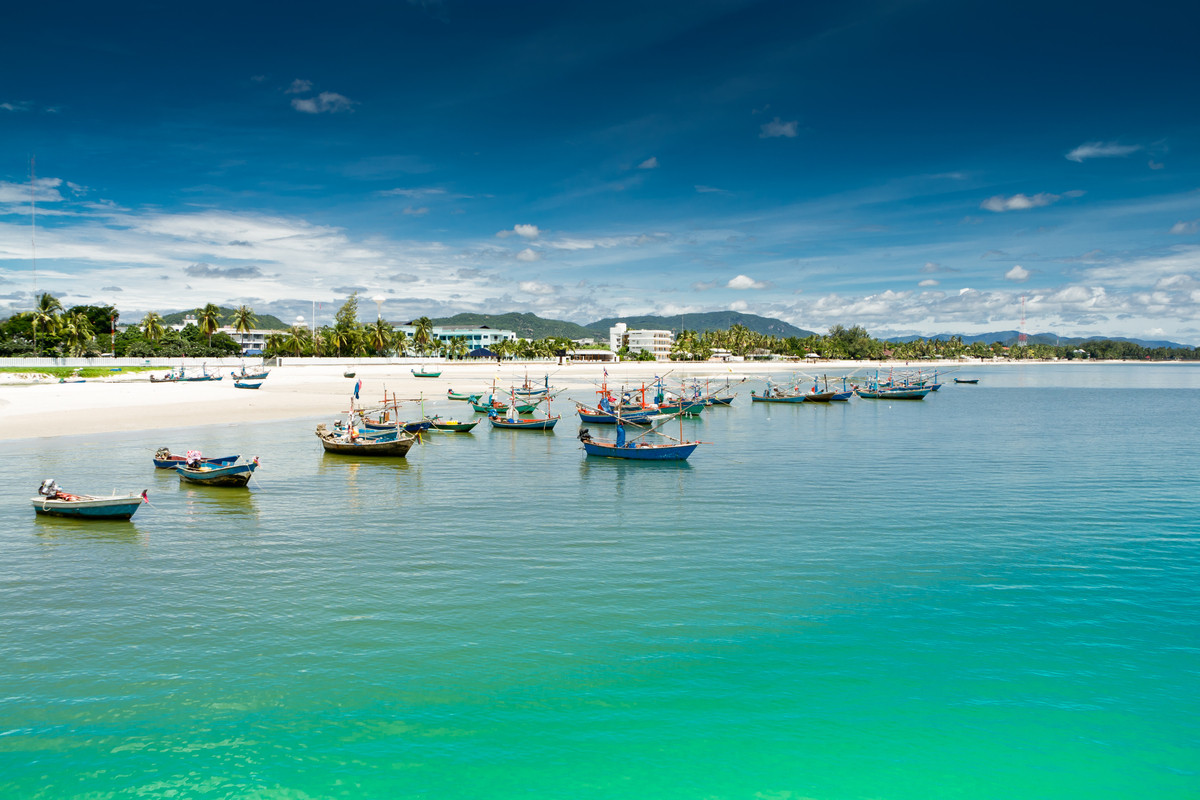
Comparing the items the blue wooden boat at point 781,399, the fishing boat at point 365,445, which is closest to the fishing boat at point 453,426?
the fishing boat at point 365,445

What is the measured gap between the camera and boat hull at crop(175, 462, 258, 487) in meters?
29.9

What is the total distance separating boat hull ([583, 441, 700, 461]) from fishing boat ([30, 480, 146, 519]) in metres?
22.1

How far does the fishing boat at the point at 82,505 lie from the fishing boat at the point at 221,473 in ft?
17.1

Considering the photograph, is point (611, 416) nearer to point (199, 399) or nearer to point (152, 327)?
point (199, 399)

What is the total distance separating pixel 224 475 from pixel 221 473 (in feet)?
0.46

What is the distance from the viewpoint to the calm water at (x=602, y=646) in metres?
11.3

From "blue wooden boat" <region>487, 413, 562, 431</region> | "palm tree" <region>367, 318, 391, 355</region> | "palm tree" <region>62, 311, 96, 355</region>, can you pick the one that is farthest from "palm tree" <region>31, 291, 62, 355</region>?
"blue wooden boat" <region>487, 413, 562, 431</region>

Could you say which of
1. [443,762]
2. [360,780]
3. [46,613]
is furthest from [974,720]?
[46,613]

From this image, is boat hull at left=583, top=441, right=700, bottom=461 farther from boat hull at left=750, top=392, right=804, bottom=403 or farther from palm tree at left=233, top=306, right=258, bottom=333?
palm tree at left=233, top=306, right=258, bottom=333

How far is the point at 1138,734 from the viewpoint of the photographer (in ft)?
40.1

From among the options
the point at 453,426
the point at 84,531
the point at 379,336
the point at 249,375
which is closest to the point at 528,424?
the point at 453,426

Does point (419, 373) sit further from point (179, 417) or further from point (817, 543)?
point (817, 543)

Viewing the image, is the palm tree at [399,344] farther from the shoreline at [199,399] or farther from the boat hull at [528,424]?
the boat hull at [528,424]

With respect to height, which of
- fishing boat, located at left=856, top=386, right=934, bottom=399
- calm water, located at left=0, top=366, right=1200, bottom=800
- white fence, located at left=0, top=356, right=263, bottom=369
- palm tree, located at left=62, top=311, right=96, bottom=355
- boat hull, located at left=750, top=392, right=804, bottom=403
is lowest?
calm water, located at left=0, top=366, right=1200, bottom=800
